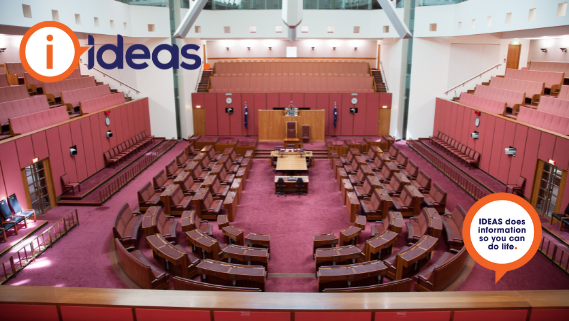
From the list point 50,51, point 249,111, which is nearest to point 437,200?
point 50,51

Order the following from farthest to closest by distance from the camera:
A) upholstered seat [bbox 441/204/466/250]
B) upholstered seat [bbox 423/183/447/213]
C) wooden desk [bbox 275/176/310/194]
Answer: wooden desk [bbox 275/176/310/194]
upholstered seat [bbox 423/183/447/213]
upholstered seat [bbox 441/204/466/250]

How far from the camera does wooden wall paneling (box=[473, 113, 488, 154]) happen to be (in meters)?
15.5

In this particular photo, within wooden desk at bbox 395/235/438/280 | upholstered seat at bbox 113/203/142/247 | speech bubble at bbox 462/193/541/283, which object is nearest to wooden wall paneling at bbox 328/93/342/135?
upholstered seat at bbox 113/203/142/247

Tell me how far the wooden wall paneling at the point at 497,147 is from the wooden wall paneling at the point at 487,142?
212mm

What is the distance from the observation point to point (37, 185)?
1163 cm

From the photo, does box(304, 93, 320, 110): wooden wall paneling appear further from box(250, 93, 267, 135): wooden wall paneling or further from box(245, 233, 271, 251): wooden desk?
box(245, 233, 271, 251): wooden desk

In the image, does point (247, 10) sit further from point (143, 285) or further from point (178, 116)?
point (143, 285)

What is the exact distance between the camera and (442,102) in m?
19.8

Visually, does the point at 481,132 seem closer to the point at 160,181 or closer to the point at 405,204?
the point at 405,204

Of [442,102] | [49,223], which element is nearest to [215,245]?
[49,223]

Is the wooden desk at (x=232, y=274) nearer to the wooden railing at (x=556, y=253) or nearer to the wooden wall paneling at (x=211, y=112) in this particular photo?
the wooden railing at (x=556, y=253)

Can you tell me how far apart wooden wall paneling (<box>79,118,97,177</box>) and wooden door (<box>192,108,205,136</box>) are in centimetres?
845

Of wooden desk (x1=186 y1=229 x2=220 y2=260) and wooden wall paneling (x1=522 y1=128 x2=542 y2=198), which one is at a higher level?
wooden wall paneling (x1=522 y1=128 x2=542 y2=198)

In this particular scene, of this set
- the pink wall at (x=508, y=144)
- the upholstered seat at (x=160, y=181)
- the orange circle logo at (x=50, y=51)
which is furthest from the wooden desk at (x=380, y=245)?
the upholstered seat at (x=160, y=181)
